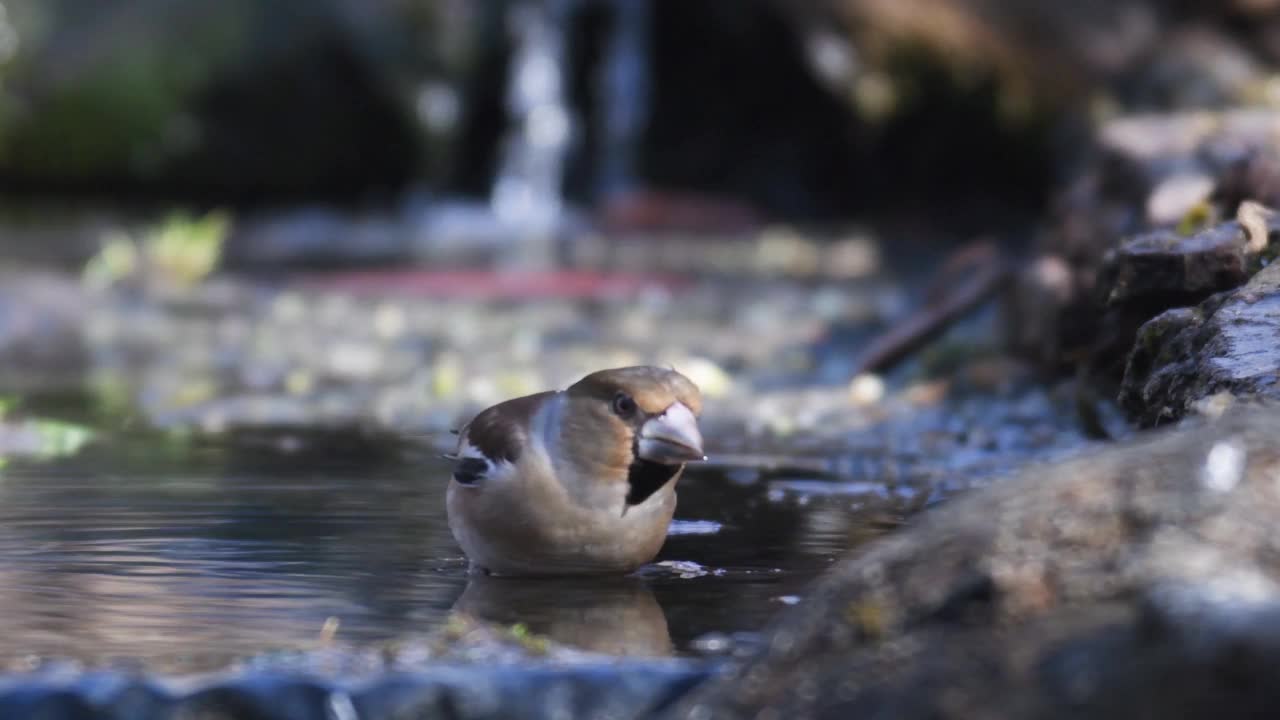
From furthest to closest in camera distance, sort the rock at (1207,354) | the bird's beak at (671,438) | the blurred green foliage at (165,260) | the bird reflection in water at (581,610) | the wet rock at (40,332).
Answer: the blurred green foliage at (165,260) → the wet rock at (40,332) → the rock at (1207,354) → the bird's beak at (671,438) → the bird reflection in water at (581,610)

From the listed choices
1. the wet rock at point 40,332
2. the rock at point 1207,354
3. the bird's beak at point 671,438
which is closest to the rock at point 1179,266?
the rock at point 1207,354

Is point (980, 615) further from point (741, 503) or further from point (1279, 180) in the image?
point (1279, 180)

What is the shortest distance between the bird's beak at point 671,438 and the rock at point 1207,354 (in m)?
1.08

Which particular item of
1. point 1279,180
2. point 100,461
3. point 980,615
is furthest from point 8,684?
point 1279,180

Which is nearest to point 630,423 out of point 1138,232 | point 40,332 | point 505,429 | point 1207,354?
point 505,429

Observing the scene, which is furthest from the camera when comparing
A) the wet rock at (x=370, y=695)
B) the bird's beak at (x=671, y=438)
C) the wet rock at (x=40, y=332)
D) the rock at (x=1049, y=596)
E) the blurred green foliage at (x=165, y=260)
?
the blurred green foliage at (x=165, y=260)

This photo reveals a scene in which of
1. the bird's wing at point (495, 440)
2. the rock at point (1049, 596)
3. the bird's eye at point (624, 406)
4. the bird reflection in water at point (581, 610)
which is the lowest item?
the bird reflection in water at point (581, 610)

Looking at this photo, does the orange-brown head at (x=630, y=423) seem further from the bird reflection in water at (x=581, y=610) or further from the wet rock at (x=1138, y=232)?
the wet rock at (x=1138, y=232)

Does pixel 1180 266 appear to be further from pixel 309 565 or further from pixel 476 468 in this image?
pixel 309 565

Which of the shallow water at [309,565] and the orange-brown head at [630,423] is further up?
the orange-brown head at [630,423]

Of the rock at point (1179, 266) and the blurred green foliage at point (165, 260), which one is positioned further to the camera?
the blurred green foliage at point (165, 260)

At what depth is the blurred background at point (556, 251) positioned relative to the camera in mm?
4797

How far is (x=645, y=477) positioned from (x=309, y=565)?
836 mm

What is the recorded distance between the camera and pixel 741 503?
5.09 m
